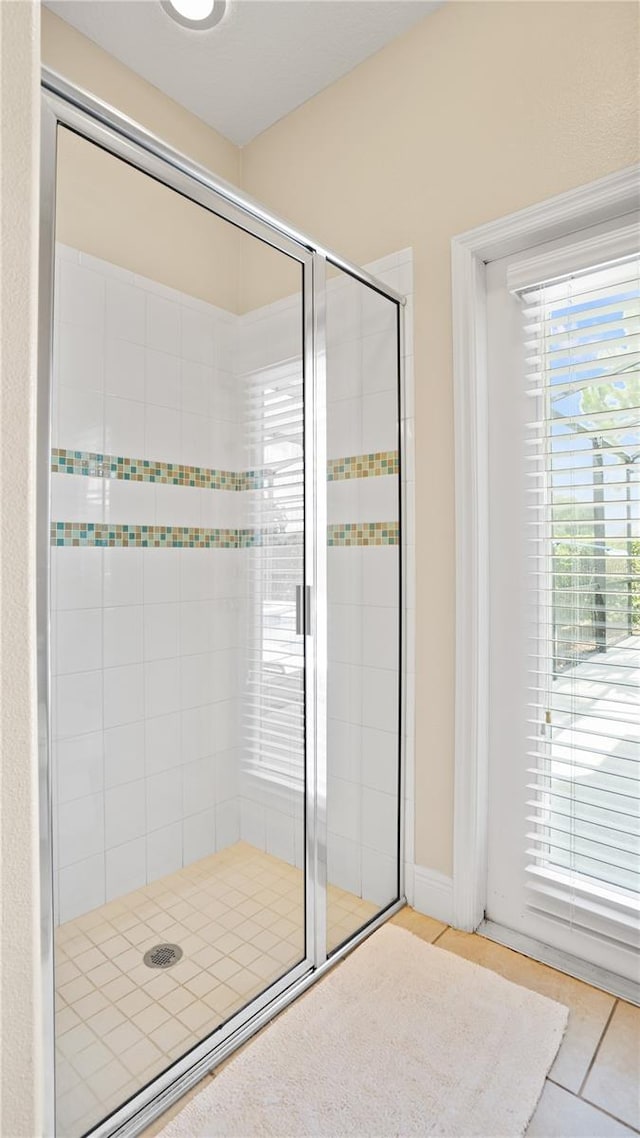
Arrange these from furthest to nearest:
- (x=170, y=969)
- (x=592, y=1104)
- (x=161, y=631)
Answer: (x=161, y=631) < (x=170, y=969) < (x=592, y=1104)

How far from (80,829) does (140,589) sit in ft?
2.33

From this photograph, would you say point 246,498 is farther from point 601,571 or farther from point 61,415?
point 601,571

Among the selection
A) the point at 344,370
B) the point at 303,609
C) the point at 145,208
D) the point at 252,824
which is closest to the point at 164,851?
the point at 252,824

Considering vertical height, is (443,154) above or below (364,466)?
above

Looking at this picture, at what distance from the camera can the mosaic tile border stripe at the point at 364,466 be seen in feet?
5.53

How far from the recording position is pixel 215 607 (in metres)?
2.04

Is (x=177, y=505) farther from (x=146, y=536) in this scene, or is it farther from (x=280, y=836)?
(x=280, y=836)

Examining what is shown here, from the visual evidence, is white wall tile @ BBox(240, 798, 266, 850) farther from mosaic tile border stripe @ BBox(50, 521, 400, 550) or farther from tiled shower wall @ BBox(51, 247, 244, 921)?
mosaic tile border stripe @ BBox(50, 521, 400, 550)

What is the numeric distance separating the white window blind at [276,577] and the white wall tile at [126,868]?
0.40m

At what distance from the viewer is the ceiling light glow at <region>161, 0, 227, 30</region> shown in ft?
5.69

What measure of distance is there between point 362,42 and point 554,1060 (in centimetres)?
286

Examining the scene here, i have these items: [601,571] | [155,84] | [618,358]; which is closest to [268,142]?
[155,84]

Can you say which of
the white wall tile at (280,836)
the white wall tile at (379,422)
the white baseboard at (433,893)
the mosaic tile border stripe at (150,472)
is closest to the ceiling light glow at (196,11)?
the white wall tile at (379,422)

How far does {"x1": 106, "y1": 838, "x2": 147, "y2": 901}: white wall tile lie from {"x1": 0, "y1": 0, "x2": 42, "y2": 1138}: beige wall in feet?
3.07
